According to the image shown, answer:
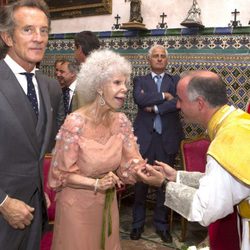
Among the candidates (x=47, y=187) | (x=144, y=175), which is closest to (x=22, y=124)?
(x=144, y=175)

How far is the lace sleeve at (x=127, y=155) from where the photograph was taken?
2.80 metres

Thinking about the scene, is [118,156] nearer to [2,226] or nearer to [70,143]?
[70,143]

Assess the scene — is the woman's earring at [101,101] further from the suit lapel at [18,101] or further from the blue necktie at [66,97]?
the blue necktie at [66,97]

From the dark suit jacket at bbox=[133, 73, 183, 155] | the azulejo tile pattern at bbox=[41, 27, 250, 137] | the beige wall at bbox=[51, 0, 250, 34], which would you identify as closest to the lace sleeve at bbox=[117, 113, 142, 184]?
the dark suit jacket at bbox=[133, 73, 183, 155]

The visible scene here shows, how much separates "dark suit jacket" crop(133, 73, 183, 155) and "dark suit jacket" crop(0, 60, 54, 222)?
256 centimetres

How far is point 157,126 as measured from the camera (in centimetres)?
465

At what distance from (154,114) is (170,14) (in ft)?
5.23

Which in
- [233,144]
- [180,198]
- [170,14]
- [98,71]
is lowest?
[180,198]

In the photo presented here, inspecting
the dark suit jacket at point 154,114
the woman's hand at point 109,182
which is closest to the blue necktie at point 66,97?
the dark suit jacket at point 154,114

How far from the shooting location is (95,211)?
2.69m

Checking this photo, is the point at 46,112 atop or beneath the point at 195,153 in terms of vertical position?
atop

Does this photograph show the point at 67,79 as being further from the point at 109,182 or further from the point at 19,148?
the point at 19,148

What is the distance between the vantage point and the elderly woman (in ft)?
8.55

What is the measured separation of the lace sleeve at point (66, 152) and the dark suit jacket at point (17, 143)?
1.35ft
